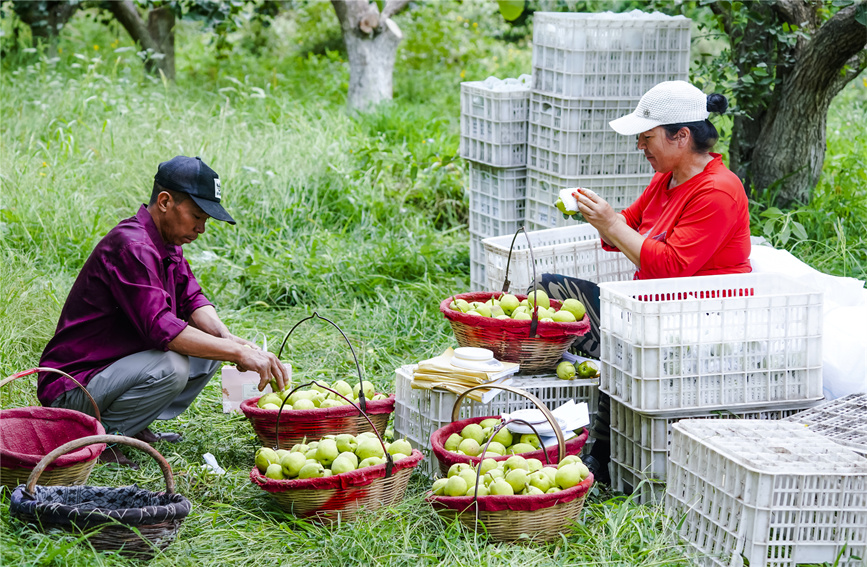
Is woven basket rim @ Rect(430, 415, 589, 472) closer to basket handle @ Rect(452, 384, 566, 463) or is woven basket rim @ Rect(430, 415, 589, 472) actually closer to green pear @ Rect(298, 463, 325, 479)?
basket handle @ Rect(452, 384, 566, 463)

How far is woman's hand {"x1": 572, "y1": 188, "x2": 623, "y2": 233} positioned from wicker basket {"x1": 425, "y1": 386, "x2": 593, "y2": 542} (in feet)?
3.49

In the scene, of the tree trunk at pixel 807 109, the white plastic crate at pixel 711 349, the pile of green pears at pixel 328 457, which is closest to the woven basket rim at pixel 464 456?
the pile of green pears at pixel 328 457

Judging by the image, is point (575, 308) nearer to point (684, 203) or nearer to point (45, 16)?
point (684, 203)

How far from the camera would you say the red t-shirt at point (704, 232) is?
353cm

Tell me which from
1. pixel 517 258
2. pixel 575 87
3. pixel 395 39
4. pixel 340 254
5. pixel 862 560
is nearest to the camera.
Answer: pixel 862 560

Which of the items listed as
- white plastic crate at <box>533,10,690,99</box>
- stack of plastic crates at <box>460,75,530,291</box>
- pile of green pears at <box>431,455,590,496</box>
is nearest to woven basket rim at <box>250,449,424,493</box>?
pile of green pears at <box>431,455,590,496</box>

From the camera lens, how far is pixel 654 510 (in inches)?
124

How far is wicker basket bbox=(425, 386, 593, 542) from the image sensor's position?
281 cm

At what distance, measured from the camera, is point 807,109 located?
5.33 metres

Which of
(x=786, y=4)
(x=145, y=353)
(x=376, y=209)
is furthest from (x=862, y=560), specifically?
(x=376, y=209)

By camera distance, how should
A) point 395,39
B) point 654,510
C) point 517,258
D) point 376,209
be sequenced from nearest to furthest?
1. point 654,510
2. point 517,258
3. point 376,209
4. point 395,39

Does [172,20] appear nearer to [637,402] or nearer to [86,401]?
[86,401]

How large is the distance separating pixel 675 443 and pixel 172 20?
29.1ft

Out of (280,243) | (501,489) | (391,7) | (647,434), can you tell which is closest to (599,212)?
(647,434)
